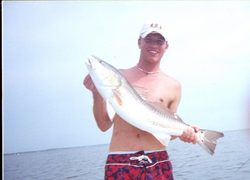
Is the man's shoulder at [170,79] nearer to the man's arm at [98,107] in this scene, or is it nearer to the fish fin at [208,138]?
the fish fin at [208,138]

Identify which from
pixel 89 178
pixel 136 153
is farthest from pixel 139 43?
pixel 89 178

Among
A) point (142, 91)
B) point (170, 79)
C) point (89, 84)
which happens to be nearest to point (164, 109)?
point (142, 91)

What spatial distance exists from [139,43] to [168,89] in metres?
0.79

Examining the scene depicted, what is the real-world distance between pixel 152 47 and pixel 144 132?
1.15 meters

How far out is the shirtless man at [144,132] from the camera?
11.1 feet

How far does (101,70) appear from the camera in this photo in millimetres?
3275

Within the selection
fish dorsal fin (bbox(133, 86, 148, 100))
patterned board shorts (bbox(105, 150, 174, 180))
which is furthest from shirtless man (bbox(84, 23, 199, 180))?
fish dorsal fin (bbox(133, 86, 148, 100))

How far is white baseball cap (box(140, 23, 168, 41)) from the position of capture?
3.69m

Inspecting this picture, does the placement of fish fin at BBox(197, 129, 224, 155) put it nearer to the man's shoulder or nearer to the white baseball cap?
the man's shoulder

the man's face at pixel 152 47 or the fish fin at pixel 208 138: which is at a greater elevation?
the man's face at pixel 152 47

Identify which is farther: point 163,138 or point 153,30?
point 153,30

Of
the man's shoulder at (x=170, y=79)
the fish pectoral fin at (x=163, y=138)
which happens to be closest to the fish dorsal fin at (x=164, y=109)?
the fish pectoral fin at (x=163, y=138)

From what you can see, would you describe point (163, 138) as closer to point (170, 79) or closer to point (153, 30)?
point (170, 79)

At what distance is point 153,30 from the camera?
12.1 ft
